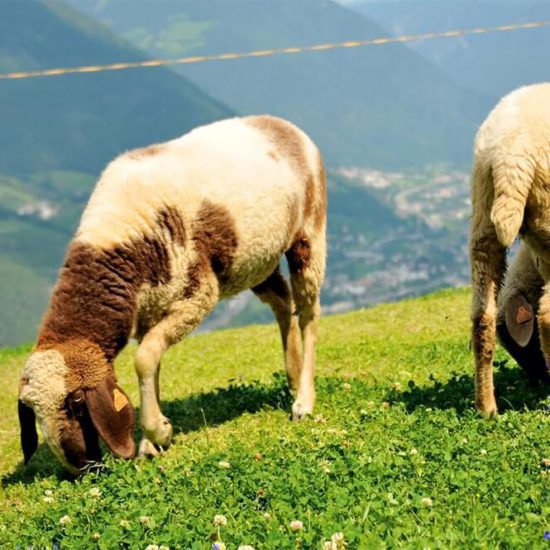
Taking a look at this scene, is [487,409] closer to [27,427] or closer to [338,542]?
[338,542]

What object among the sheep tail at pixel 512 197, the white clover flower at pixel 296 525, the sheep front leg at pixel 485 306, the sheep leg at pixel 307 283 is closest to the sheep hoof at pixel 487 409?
the sheep front leg at pixel 485 306

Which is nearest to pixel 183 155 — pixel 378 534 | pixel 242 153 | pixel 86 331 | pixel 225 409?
pixel 242 153

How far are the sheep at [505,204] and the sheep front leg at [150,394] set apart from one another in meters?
2.98

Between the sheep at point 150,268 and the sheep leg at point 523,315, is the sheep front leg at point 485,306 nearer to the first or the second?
the sheep leg at point 523,315

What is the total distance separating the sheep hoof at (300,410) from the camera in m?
9.11

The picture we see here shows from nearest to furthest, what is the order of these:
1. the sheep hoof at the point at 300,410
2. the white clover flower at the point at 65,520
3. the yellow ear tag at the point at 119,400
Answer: the white clover flower at the point at 65,520 < the yellow ear tag at the point at 119,400 < the sheep hoof at the point at 300,410

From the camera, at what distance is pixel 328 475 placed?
A: 622 centimetres

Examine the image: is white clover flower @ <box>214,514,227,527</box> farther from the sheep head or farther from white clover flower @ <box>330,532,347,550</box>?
the sheep head

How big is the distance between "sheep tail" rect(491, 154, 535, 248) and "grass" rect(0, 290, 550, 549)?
1.54 m

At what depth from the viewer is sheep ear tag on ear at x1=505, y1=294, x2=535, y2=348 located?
8734mm

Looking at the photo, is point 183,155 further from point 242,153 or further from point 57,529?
point 57,529

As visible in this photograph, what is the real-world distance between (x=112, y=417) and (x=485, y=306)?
11.4 ft

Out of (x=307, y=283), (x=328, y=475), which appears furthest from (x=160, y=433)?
(x=328, y=475)

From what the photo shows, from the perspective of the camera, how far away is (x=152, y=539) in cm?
541
